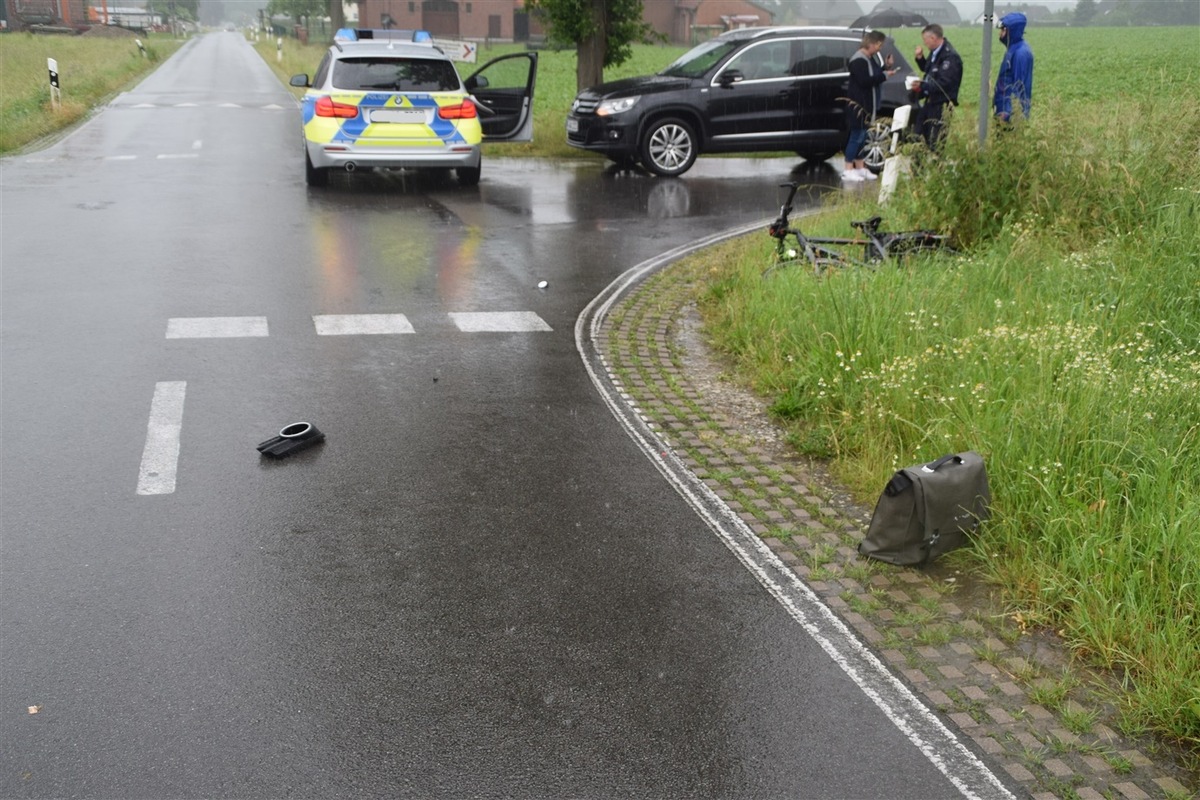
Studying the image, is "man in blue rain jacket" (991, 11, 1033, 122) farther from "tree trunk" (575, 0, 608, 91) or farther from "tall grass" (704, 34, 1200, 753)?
"tree trunk" (575, 0, 608, 91)

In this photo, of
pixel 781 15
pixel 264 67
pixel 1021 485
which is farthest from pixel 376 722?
pixel 781 15

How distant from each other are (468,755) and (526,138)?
50.5 feet

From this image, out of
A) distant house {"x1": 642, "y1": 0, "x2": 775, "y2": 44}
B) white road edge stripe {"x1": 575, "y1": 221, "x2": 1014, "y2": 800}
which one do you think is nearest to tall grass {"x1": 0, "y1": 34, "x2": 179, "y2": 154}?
white road edge stripe {"x1": 575, "y1": 221, "x2": 1014, "y2": 800}

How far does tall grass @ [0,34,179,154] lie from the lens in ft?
78.0

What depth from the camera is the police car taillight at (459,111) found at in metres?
16.0

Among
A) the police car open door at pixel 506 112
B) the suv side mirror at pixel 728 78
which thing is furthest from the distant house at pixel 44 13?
the suv side mirror at pixel 728 78

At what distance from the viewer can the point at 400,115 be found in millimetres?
15766

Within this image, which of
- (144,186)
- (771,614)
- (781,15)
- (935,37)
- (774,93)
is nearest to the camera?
(771,614)

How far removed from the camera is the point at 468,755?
4207 mm

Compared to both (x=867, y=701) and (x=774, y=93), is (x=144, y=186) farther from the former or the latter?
(x=867, y=701)

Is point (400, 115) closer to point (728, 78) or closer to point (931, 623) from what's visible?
point (728, 78)

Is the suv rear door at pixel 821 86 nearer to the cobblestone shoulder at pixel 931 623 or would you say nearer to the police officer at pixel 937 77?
the police officer at pixel 937 77

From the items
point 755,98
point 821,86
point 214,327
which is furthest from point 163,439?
point 821,86

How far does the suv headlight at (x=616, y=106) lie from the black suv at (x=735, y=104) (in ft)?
0.05
